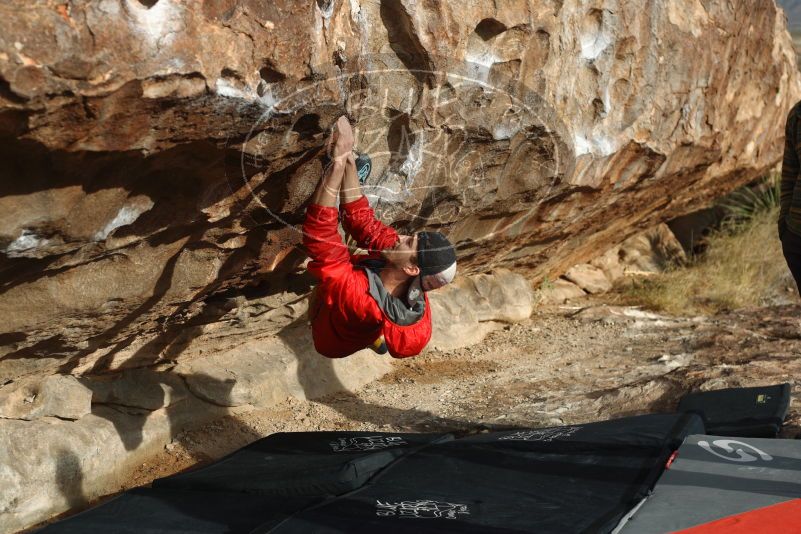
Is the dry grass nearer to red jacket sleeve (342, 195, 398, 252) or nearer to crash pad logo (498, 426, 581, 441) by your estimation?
crash pad logo (498, 426, 581, 441)

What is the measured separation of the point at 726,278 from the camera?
6453 mm

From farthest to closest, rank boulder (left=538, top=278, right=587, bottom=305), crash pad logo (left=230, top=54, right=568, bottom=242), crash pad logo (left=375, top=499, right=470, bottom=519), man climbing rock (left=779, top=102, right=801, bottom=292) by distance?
boulder (left=538, top=278, right=587, bottom=305) → man climbing rock (left=779, top=102, right=801, bottom=292) → crash pad logo (left=375, top=499, right=470, bottom=519) → crash pad logo (left=230, top=54, right=568, bottom=242)

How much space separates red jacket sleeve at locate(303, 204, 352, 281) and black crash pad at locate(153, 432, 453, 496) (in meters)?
0.69

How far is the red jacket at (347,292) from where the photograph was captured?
9.13 ft

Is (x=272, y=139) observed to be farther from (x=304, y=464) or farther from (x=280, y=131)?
(x=304, y=464)

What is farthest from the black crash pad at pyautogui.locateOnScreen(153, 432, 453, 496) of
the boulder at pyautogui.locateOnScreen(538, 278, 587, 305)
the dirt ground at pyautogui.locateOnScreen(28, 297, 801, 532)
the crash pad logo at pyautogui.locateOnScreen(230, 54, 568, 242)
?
the boulder at pyautogui.locateOnScreen(538, 278, 587, 305)

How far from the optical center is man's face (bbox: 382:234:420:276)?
295 centimetres

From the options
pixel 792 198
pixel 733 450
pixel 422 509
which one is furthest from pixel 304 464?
pixel 792 198

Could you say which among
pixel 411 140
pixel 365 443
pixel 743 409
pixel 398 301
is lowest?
pixel 365 443

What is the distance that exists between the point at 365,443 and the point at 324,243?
1.03 meters

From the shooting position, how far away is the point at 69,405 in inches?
131

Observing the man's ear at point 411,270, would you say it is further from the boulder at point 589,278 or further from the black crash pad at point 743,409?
the boulder at point 589,278

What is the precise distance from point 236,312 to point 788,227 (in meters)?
2.28

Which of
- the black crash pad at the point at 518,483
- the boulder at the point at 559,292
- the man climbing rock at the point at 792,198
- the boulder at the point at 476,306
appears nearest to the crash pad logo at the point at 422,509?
the black crash pad at the point at 518,483
